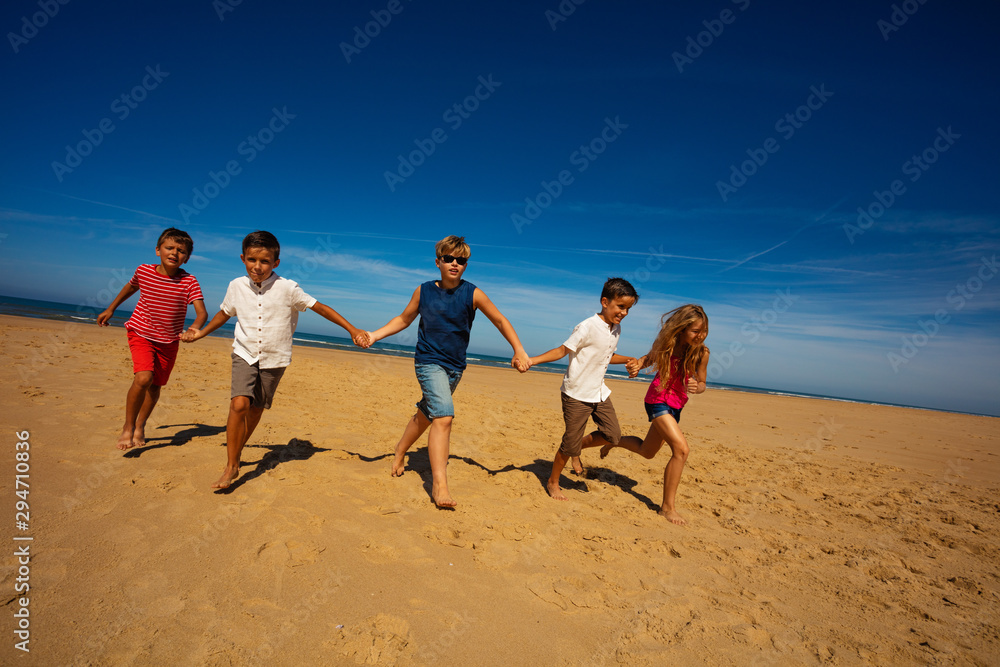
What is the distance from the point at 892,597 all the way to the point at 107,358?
12426mm

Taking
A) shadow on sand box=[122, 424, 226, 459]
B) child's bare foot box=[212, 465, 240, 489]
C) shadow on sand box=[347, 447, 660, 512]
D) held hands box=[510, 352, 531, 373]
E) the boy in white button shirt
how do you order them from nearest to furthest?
child's bare foot box=[212, 465, 240, 489] < the boy in white button shirt < held hands box=[510, 352, 531, 373] < shadow on sand box=[122, 424, 226, 459] < shadow on sand box=[347, 447, 660, 512]

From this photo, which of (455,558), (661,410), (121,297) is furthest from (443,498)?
(121,297)

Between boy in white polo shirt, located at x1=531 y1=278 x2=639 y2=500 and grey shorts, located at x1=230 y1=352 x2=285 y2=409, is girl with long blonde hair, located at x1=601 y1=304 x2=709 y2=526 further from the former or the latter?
grey shorts, located at x1=230 y1=352 x2=285 y2=409

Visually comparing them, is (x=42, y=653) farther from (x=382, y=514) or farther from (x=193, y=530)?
(x=382, y=514)

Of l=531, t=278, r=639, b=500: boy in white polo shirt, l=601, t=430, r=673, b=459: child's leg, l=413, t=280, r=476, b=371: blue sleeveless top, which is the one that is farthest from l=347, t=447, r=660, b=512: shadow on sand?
l=413, t=280, r=476, b=371: blue sleeveless top

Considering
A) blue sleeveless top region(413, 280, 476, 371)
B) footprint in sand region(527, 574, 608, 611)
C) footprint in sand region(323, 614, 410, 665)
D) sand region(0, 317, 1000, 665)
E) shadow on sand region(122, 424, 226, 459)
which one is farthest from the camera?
shadow on sand region(122, 424, 226, 459)

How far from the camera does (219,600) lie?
2.14 meters

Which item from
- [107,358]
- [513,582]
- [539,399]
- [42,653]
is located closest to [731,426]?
[539,399]

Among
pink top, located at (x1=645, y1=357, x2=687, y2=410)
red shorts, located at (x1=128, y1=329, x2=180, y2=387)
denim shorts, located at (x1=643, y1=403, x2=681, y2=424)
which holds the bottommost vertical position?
red shorts, located at (x1=128, y1=329, x2=180, y2=387)

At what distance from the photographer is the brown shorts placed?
4.16 meters

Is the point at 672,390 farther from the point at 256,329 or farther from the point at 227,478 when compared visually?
the point at 227,478

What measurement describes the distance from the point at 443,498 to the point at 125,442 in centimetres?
297

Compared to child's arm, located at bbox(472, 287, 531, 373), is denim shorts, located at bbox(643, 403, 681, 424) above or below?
below

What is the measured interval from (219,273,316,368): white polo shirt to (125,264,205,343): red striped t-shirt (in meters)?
0.91
